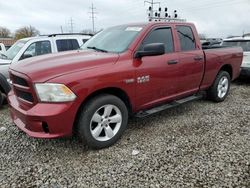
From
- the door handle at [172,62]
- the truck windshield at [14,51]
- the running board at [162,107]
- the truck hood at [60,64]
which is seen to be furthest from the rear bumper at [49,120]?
the truck windshield at [14,51]

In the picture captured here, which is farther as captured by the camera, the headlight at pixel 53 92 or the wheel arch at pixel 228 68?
the wheel arch at pixel 228 68

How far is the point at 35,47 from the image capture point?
6426 millimetres

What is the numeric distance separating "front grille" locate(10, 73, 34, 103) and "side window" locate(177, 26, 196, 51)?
2900 millimetres

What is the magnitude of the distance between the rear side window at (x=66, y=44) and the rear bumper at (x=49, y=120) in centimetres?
396

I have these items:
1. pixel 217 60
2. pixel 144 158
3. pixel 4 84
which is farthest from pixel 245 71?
pixel 4 84

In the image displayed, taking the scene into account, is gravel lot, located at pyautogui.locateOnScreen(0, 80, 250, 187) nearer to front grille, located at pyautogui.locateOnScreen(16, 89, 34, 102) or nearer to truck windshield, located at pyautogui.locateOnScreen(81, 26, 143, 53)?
front grille, located at pyautogui.locateOnScreen(16, 89, 34, 102)

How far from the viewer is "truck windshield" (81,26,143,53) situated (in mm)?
3971

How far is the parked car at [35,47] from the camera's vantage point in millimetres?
5699

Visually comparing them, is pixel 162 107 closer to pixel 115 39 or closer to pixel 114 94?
pixel 114 94

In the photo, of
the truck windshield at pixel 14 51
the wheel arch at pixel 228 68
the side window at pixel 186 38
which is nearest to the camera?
the side window at pixel 186 38

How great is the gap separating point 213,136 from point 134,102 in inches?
58.4

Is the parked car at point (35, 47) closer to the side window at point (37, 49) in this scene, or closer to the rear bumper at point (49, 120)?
the side window at point (37, 49)

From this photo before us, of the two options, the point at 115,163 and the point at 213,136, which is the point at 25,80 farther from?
the point at 213,136

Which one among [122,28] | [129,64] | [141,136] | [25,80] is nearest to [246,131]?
[141,136]
